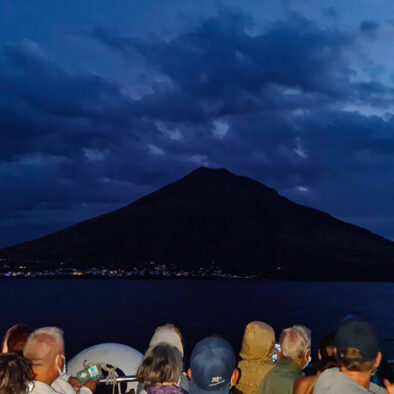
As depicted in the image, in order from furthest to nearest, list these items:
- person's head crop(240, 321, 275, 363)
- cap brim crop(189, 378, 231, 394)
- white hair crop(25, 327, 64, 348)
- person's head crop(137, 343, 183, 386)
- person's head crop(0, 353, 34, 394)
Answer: person's head crop(240, 321, 275, 363), cap brim crop(189, 378, 231, 394), person's head crop(137, 343, 183, 386), white hair crop(25, 327, 64, 348), person's head crop(0, 353, 34, 394)

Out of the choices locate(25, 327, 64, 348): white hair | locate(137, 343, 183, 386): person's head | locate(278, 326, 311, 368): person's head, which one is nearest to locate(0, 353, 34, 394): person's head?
locate(25, 327, 64, 348): white hair

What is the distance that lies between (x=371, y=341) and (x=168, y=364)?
161 centimetres

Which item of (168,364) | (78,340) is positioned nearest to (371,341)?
(168,364)

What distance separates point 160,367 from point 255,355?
131cm

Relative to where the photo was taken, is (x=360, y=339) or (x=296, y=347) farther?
(x=296, y=347)

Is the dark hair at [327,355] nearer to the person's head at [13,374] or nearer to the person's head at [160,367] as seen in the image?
the person's head at [160,367]

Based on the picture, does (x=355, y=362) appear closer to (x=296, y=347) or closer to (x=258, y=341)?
(x=296, y=347)

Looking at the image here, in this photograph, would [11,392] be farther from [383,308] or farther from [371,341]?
[383,308]

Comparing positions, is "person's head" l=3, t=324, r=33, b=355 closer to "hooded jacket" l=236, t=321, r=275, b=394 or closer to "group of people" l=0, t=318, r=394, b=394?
"group of people" l=0, t=318, r=394, b=394

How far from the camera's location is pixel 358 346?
2533 mm

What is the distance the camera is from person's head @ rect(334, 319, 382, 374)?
2521 mm

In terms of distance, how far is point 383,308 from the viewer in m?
140

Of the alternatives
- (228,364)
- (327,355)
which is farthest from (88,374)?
(327,355)

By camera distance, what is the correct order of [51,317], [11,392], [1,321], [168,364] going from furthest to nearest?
[51,317]
[1,321]
[168,364]
[11,392]
